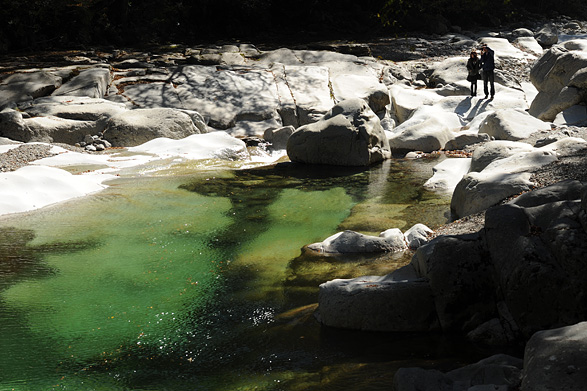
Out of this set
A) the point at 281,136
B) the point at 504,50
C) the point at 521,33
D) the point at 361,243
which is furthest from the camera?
the point at 521,33

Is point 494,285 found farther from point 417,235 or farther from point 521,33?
point 521,33

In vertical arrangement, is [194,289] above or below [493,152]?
below

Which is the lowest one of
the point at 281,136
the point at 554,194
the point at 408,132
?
the point at 281,136

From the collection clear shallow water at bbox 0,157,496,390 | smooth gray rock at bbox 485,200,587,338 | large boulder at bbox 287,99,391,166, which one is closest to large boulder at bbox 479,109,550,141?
large boulder at bbox 287,99,391,166

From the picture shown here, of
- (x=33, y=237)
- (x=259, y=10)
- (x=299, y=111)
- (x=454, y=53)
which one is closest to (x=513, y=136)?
(x=299, y=111)

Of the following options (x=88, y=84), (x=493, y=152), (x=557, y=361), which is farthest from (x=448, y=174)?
(x=88, y=84)

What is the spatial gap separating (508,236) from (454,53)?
66.7 ft

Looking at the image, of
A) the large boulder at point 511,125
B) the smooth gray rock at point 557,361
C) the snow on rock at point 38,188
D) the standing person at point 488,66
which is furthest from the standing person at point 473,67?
the smooth gray rock at point 557,361

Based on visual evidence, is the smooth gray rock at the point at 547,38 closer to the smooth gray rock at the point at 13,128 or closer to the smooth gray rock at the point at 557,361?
the smooth gray rock at the point at 13,128

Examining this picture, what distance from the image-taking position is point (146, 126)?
14.3m

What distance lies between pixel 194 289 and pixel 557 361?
13.2ft

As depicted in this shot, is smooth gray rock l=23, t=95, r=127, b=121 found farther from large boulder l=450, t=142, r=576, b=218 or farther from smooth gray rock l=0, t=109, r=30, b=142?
large boulder l=450, t=142, r=576, b=218

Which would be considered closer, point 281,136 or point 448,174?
point 448,174

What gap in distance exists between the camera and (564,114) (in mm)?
13641
